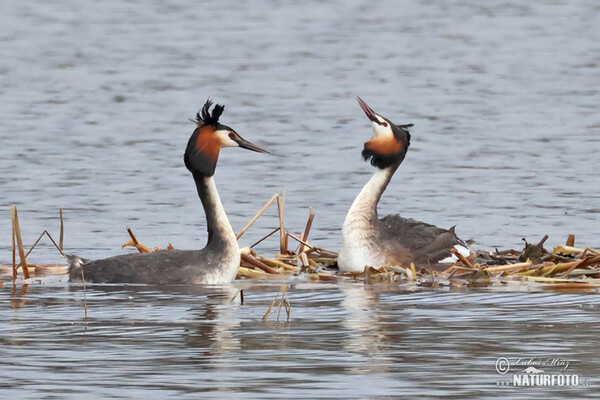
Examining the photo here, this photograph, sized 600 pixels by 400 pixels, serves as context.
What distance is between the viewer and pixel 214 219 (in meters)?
14.5

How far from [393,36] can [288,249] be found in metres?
24.4

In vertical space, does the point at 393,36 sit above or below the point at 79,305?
above

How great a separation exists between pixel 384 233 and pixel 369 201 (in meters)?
0.32

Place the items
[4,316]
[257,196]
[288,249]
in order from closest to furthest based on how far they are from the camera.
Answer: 1. [4,316]
2. [288,249]
3. [257,196]

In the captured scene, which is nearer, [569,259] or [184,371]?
[184,371]

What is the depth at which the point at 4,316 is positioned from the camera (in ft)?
40.2

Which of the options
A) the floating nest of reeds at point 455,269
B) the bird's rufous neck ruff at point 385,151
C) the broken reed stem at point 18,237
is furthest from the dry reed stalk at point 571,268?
the broken reed stem at point 18,237

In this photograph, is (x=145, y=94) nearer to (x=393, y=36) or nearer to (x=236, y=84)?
(x=236, y=84)

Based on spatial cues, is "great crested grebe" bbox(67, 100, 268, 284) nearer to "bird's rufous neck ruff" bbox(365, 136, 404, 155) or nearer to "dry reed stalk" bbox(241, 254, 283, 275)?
"dry reed stalk" bbox(241, 254, 283, 275)

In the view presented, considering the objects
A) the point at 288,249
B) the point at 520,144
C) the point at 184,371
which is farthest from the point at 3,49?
the point at 184,371

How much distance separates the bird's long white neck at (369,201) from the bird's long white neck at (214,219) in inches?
44.9

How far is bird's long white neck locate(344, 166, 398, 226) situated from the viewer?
49.3 feet

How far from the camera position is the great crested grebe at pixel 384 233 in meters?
14.8

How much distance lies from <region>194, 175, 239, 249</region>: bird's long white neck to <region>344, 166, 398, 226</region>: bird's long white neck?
1.14 meters
